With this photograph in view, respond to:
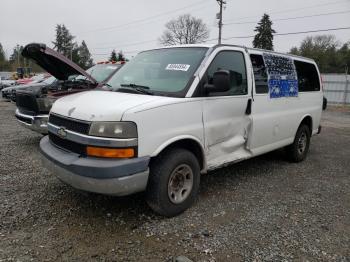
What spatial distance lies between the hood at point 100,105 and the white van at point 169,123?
0.01 meters

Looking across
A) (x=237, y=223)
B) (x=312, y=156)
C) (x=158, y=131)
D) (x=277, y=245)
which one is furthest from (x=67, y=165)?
(x=312, y=156)

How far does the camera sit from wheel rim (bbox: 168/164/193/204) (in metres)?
3.93

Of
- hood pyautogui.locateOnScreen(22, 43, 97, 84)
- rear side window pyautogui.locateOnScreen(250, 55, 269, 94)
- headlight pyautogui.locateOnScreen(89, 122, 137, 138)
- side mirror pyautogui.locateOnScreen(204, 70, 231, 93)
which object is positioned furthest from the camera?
hood pyautogui.locateOnScreen(22, 43, 97, 84)

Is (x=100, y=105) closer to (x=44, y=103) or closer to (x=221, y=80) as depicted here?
(x=221, y=80)

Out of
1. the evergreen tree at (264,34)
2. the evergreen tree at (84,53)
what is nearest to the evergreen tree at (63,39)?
the evergreen tree at (84,53)

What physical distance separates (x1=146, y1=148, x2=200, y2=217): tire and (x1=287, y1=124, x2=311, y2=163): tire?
308 centimetres

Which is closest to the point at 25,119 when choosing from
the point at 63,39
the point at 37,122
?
the point at 37,122

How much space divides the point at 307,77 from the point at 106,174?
16.3 ft

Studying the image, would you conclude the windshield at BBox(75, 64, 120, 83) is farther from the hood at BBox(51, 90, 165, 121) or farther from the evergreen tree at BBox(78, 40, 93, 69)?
the evergreen tree at BBox(78, 40, 93, 69)

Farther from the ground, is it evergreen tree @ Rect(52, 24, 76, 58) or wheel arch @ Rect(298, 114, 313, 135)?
evergreen tree @ Rect(52, 24, 76, 58)

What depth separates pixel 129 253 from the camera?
324cm

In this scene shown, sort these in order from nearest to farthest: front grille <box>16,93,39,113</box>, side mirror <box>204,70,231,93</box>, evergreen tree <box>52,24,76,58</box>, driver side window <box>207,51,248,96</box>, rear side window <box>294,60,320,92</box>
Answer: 1. side mirror <box>204,70,231,93</box>
2. driver side window <box>207,51,248,96</box>
3. rear side window <box>294,60,320,92</box>
4. front grille <box>16,93,39,113</box>
5. evergreen tree <box>52,24,76,58</box>

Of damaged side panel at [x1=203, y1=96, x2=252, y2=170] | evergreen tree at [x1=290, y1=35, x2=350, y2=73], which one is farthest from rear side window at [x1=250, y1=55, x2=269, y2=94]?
evergreen tree at [x1=290, y1=35, x2=350, y2=73]

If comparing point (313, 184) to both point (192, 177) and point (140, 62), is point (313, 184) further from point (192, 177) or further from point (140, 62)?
point (140, 62)
